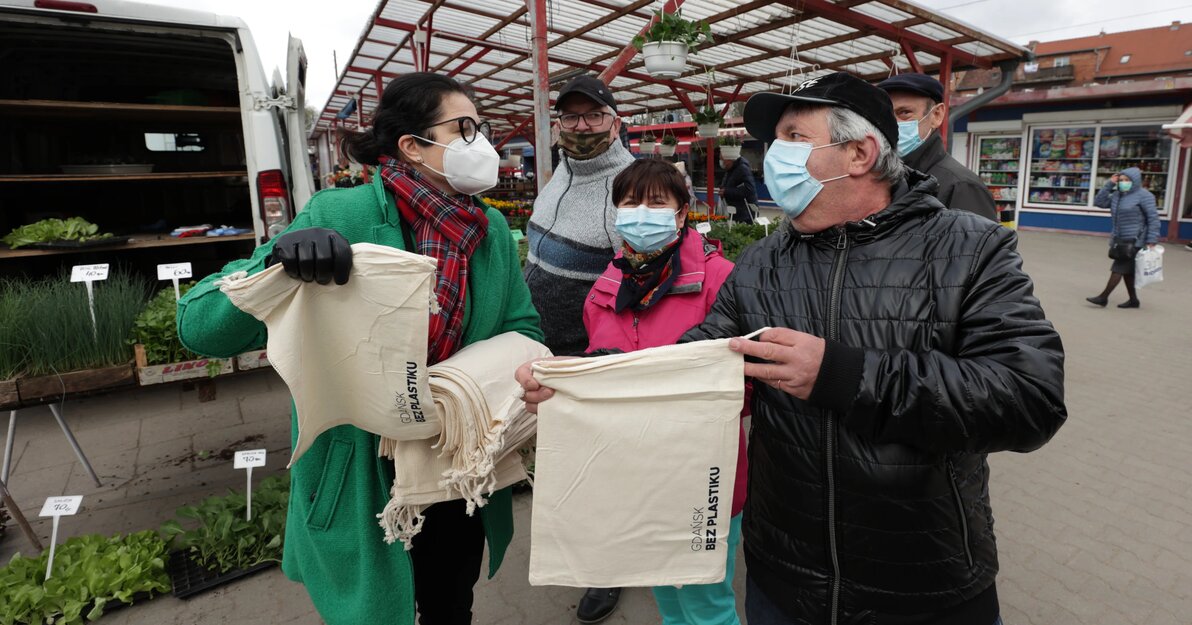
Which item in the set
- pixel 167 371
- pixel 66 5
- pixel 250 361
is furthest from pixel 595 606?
pixel 66 5

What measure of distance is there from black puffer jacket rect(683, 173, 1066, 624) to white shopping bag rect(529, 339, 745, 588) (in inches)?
8.5

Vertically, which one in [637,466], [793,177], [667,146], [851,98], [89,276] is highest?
[667,146]

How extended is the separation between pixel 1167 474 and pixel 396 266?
5.11m

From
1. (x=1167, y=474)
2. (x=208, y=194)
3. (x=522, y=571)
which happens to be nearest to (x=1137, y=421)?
(x=1167, y=474)

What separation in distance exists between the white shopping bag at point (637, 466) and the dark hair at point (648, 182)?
1.11 m

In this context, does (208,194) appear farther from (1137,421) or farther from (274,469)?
(1137,421)

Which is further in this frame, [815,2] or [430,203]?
[815,2]

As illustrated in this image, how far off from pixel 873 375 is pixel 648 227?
1.15 metres

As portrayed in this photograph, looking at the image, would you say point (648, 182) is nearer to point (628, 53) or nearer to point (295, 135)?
point (295, 135)

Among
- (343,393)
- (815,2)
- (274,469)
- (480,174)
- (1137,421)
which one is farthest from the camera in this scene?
(815,2)

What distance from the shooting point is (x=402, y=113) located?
1.82m

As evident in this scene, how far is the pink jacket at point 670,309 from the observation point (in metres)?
2.17

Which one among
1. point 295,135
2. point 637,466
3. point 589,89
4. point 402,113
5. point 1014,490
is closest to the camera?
point 637,466

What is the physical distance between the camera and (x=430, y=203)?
1.75 metres
